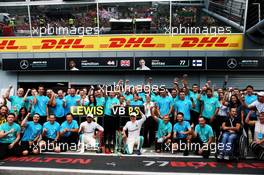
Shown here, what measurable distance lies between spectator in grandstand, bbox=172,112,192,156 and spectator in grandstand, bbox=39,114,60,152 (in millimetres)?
3418

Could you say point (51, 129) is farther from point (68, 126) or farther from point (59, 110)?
Result: point (59, 110)

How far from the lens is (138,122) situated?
10000 mm

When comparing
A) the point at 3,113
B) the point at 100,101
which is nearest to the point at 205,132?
the point at 100,101

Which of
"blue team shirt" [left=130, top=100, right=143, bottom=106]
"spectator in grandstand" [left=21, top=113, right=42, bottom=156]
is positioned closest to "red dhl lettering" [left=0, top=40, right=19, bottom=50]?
"spectator in grandstand" [left=21, top=113, right=42, bottom=156]

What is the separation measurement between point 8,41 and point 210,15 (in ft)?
35.2

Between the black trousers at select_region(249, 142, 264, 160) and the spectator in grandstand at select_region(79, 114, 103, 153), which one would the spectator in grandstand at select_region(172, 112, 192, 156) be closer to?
the black trousers at select_region(249, 142, 264, 160)

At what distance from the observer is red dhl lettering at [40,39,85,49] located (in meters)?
17.9

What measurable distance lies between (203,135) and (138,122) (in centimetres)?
188

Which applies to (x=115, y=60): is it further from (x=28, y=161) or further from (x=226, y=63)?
(x=28, y=161)

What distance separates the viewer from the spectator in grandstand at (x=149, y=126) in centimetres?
1062

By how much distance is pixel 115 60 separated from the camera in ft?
56.0

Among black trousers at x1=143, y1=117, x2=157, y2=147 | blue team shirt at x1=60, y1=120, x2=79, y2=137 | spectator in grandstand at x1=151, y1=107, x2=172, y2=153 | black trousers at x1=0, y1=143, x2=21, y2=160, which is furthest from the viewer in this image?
black trousers at x1=143, y1=117, x2=157, y2=147

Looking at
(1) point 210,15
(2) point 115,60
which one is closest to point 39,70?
(2) point 115,60

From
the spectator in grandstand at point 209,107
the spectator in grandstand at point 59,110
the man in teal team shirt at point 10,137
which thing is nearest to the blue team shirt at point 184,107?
the spectator in grandstand at point 209,107
